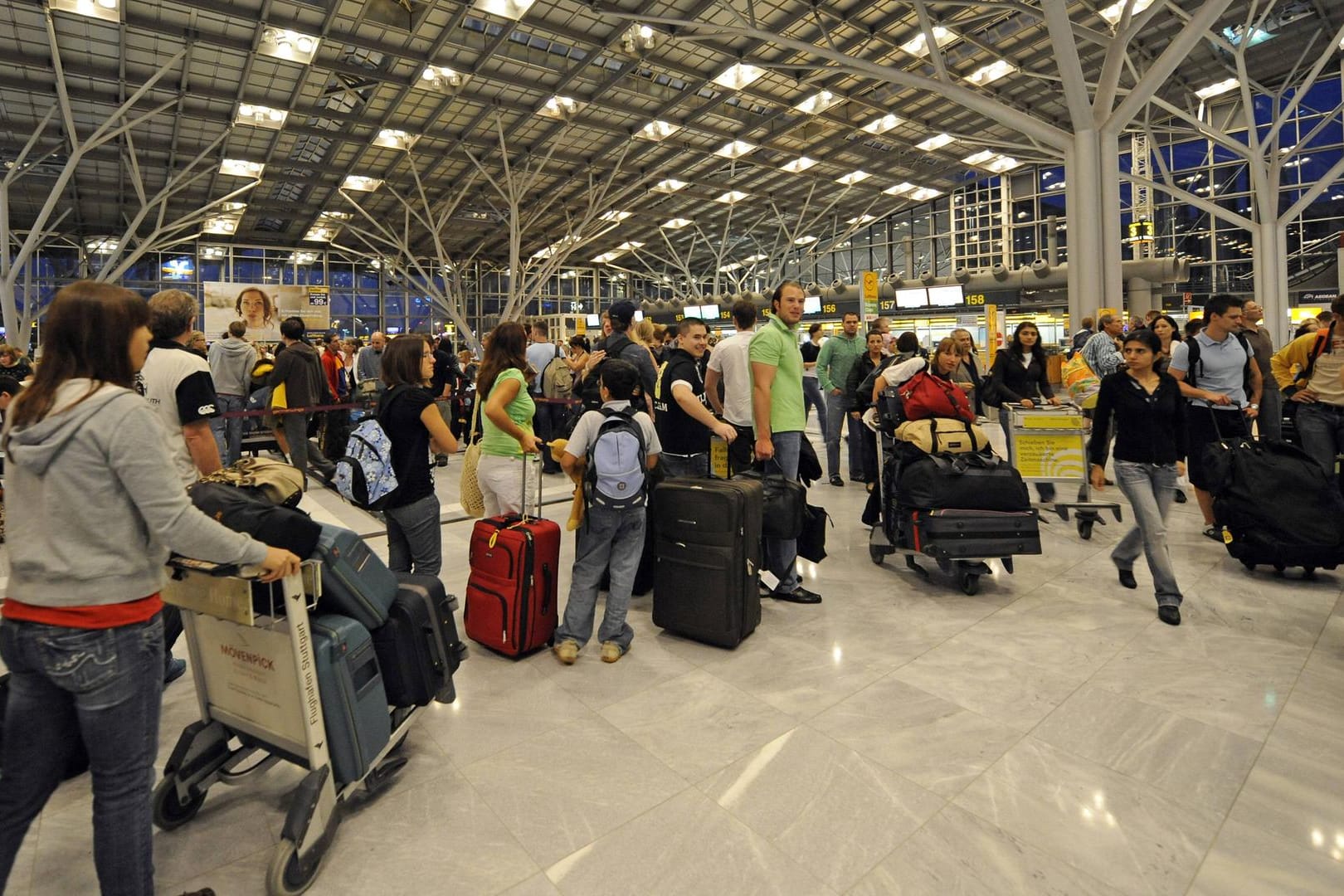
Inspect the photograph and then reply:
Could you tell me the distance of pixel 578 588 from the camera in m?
3.34

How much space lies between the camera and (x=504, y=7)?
12.8 metres

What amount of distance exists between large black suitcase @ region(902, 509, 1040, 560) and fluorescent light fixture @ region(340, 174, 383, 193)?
79.8 ft

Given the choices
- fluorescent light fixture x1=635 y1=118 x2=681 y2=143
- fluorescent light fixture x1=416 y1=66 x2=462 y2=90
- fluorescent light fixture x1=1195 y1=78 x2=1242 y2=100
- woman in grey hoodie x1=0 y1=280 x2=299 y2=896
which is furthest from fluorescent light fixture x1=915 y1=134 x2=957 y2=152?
woman in grey hoodie x1=0 y1=280 x2=299 y2=896

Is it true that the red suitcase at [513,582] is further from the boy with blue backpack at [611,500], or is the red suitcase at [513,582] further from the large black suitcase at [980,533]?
the large black suitcase at [980,533]

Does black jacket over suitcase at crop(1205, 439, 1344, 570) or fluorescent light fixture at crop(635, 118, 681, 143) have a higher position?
fluorescent light fixture at crop(635, 118, 681, 143)

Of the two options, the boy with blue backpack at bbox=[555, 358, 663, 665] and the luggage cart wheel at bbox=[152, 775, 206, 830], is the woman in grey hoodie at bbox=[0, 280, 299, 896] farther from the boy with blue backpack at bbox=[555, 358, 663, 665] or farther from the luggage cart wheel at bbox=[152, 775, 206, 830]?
the boy with blue backpack at bbox=[555, 358, 663, 665]

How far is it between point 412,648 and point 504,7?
45.5ft

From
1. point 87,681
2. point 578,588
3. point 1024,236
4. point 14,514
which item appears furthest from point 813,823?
point 1024,236

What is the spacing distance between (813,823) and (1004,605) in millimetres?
2366

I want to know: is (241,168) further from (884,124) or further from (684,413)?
(684,413)

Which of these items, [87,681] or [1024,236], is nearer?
[87,681]

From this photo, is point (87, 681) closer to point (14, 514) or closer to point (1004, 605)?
point (14, 514)

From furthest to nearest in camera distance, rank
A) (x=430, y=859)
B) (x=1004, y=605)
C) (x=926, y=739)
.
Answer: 1. (x=1004, y=605)
2. (x=926, y=739)
3. (x=430, y=859)

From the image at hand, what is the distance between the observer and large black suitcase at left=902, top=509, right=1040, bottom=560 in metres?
4.09
